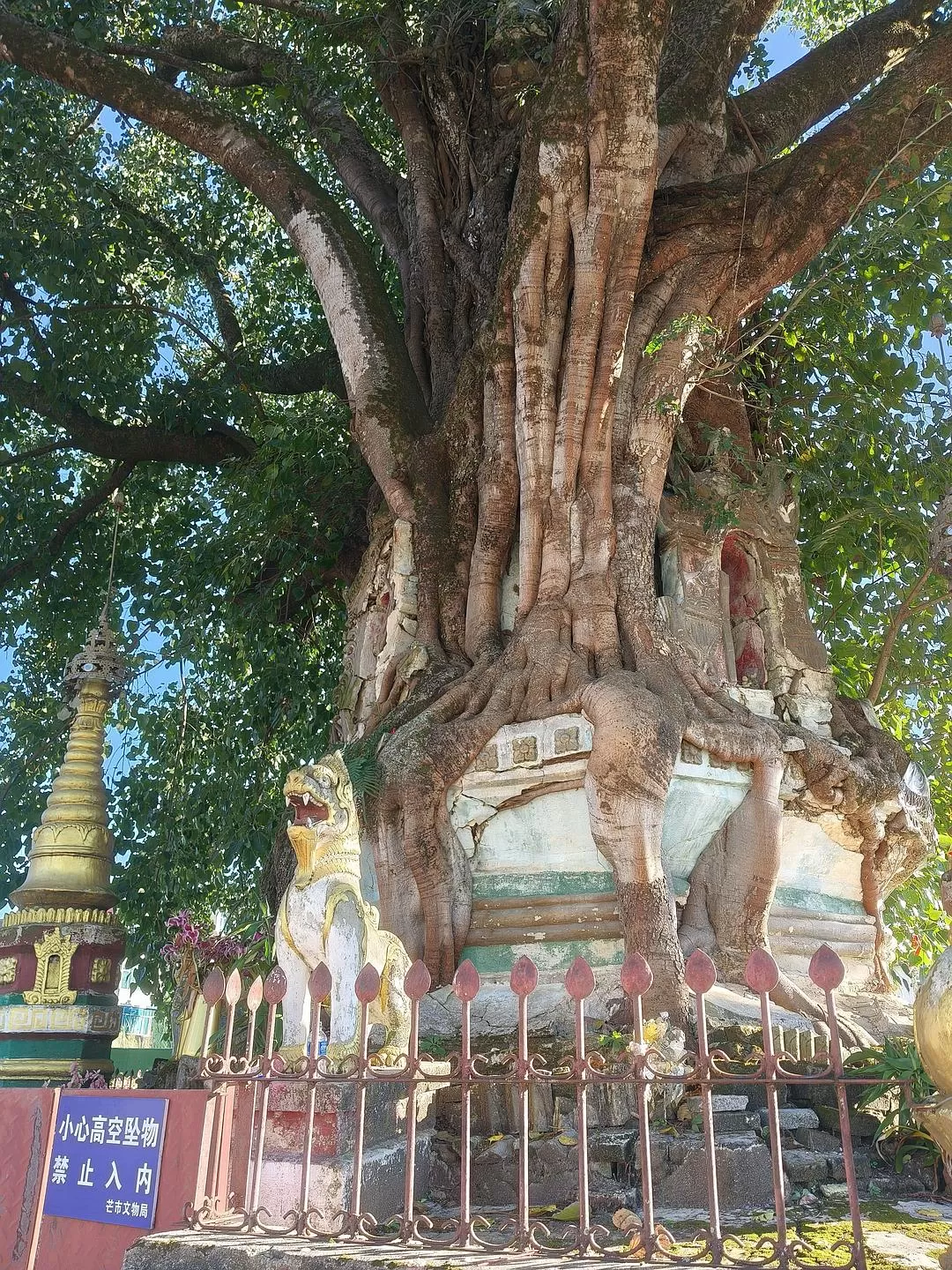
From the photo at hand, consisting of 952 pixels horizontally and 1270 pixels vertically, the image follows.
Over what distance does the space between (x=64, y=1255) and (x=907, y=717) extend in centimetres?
850

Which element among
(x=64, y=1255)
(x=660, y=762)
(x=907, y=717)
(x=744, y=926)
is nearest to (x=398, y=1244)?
(x=64, y=1255)

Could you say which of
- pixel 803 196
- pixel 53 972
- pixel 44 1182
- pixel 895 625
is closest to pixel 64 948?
pixel 53 972

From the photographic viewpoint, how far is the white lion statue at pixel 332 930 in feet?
14.0

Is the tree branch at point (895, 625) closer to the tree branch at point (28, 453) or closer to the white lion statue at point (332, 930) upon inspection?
the white lion statue at point (332, 930)

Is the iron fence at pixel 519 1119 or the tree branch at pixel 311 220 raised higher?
the tree branch at pixel 311 220

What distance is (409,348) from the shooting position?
849 cm

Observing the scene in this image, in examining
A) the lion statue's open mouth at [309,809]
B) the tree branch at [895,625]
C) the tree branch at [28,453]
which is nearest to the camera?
the lion statue's open mouth at [309,809]

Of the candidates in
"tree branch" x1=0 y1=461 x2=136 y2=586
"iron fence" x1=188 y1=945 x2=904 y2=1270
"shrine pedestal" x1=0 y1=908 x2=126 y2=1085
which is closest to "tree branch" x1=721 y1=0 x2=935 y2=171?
"tree branch" x1=0 y1=461 x2=136 y2=586

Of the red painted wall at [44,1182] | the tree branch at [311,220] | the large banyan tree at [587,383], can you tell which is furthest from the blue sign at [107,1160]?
the tree branch at [311,220]

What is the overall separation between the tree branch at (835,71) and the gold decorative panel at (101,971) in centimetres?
690

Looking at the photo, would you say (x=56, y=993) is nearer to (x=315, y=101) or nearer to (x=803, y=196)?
(x=803, y=196)

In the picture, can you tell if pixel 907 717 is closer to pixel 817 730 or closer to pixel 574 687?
pixel 817 730

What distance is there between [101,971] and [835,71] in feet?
25.9

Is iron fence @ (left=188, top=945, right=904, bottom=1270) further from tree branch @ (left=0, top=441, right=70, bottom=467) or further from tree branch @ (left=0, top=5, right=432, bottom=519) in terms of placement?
tree branch @ (left=0, top=441, right=70, bottom=467)
